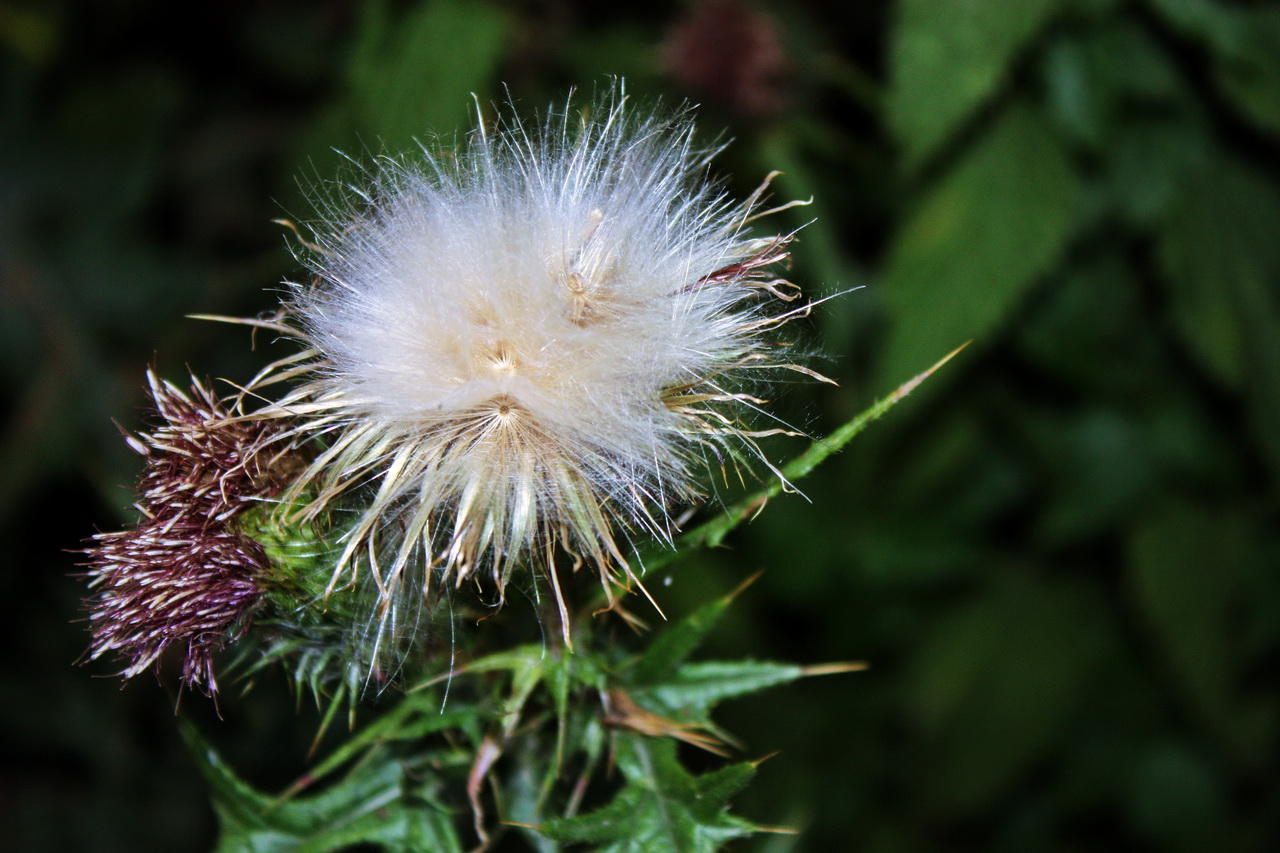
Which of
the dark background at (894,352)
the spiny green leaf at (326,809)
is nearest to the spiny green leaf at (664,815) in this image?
the spiny green leaf at (326,809)

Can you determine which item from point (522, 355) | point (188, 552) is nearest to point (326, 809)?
point (188, 552)

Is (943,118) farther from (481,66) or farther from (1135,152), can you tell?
(481,66)

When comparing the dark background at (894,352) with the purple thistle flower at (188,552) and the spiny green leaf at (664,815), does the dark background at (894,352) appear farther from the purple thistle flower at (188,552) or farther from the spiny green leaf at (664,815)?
the purple thistle flower at (188,552)

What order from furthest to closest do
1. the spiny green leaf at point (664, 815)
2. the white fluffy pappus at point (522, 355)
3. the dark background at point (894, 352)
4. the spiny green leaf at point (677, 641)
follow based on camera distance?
the dark background at point (894, 352), the spiny green leaf at point (677, 641), the spiny green leaf at point (664, 815), the white fluffy pappus at point (522, 355)

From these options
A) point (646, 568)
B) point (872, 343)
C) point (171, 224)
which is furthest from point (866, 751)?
point (171, 224)

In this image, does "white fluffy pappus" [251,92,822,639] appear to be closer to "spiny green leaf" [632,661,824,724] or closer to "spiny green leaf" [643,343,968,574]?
"spiny green leaf" [643,343,968,574]
